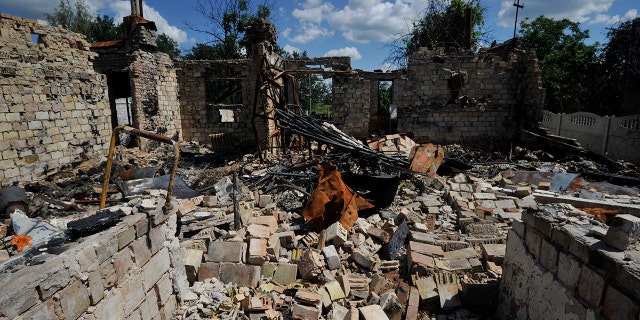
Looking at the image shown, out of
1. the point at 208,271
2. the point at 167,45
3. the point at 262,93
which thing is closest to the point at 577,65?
the point at 262,93

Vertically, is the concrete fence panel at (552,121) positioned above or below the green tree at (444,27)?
below

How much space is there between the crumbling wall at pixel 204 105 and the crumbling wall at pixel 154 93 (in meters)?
0.46

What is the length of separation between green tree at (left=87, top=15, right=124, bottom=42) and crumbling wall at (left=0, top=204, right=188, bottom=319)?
3200 cm

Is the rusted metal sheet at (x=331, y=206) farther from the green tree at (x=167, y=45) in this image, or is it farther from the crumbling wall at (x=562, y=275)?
the green tree at (x=167, y=45)

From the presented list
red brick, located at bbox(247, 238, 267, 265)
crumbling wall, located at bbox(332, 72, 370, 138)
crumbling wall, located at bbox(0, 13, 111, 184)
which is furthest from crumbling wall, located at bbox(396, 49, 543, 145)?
crumbling wall, located at bbox(0, 13, 111, 184)

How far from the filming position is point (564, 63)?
63.1 ft

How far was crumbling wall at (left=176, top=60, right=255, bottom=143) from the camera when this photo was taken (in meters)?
14.0

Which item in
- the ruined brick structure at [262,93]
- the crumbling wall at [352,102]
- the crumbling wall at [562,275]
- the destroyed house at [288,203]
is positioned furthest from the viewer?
the crumbling wall at [352,102]

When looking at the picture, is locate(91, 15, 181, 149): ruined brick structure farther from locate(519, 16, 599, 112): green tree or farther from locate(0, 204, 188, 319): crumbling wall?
locate(519, 16, 599, 112): green tree

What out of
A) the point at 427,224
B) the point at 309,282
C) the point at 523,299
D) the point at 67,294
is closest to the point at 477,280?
the point at 523,299

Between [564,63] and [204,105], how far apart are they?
69.0 feet

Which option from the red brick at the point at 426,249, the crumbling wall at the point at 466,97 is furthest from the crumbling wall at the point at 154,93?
the red brick at the point at 426,249

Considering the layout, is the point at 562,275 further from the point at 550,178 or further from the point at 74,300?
the point at 550,178

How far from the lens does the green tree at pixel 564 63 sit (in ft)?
59.7
